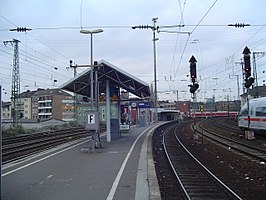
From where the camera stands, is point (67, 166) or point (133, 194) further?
point (67, 166)

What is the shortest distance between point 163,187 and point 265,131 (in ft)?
58.3

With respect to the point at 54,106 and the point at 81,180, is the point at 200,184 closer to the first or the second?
the point at 81,180

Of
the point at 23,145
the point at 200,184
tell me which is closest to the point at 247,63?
the point at 200,184

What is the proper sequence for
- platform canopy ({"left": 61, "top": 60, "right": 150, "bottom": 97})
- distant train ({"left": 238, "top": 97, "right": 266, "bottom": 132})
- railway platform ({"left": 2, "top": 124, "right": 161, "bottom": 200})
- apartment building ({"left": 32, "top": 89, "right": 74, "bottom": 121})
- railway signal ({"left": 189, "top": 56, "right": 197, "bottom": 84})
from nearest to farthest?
railway platform ({"left": 2, "top": 124, "right": 161, "bottom": 200}), railway signal ({"left": 189, "top": 56, "right": 197, "bottom": 84}), platform canopy ({"left": 61, "top": 60, "right": 150, "bottom": 97}), distant train ({"left": 238, "top": 97, "right": 266, "bottom": 132}), apartment building ({"left": 32, "top": 89, "right": 74, "bottom": 121})

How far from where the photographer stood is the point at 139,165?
1353cm

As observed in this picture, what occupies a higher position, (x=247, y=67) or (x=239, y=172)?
(x=247, y=67)

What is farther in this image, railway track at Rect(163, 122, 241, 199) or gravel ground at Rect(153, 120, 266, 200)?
gravel ground at Rect(153, 120, 266, 200)

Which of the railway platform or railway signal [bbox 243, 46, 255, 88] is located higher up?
railway signal [bbox 243, 46, 255, 88]

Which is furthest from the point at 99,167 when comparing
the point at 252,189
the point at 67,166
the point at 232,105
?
the point at 232,105

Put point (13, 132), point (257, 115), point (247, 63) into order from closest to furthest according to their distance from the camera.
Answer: point (247, 63), point (257, 115), point (13, 132)

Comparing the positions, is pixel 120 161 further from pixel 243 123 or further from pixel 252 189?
pixel 243 123

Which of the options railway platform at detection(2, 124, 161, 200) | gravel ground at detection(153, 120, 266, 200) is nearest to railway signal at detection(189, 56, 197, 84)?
gravel ground at detection(153, 120, 266, 200)

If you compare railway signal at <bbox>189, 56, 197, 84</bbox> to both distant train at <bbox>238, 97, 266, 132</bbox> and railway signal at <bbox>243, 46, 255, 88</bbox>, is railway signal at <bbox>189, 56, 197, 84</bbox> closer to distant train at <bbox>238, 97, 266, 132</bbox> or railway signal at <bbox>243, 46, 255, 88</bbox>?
railway signal at <bbox>243, 46, 255, 88</bbox>

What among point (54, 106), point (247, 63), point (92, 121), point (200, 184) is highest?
point (247, 63)
